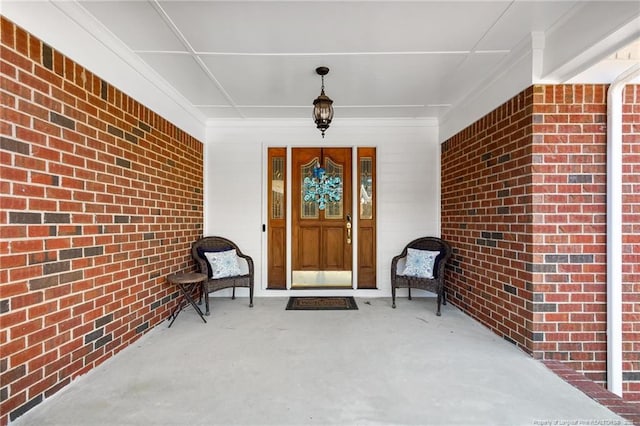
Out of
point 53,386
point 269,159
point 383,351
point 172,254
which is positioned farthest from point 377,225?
point 53,386

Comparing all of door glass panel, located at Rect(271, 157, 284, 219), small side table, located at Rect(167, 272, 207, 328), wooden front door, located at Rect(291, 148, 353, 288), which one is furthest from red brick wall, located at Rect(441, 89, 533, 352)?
small side table, located at Rect(167, 272, 207, 328)

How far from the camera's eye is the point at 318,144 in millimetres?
4578

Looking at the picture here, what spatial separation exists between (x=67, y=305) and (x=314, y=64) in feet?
9.01

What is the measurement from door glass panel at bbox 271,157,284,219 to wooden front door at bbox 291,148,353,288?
18 centimetres

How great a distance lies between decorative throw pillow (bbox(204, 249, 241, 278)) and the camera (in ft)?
12.7

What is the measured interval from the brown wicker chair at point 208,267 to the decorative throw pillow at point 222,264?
5 centimetres

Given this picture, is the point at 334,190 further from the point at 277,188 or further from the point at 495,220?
the point at 495,220

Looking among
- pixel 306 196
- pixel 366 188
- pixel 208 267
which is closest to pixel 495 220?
pixel 366 188

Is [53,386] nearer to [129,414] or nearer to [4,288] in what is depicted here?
[129,414]

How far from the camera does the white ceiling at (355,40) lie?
209cm

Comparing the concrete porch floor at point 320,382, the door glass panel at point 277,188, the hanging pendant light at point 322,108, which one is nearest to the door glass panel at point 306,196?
the door glass panel at point 277,188

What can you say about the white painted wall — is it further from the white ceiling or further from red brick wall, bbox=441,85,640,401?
red brick wall, bbox=441,85,640,401

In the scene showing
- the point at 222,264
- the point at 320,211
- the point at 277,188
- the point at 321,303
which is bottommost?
the point at 321,303

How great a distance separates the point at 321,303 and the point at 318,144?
230 centimetres
